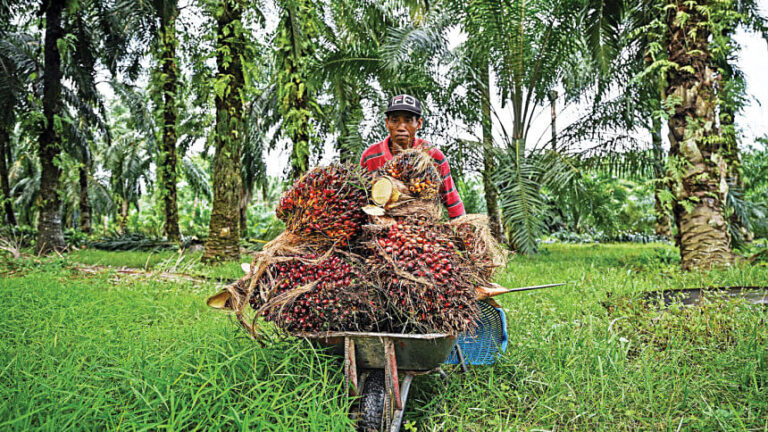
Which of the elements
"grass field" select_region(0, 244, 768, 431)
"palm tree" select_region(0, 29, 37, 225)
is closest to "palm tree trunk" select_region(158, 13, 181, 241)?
"palm tree" select_region(0, 29, 37, 225)

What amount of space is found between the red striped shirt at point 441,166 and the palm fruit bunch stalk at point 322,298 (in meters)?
0.71

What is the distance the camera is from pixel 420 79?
8.23m

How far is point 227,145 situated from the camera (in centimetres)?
676

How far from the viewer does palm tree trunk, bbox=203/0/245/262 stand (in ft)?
21.8

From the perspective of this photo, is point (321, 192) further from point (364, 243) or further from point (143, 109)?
point (143, 109)

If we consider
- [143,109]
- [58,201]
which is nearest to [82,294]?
[58,201]

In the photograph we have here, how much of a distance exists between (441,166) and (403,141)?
0.37 metres

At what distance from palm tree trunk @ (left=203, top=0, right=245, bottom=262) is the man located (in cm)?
481

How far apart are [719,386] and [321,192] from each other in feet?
7.04

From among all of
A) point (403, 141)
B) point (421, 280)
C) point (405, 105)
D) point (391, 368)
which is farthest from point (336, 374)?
point (405, 105)

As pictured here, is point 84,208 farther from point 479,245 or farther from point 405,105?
point 479,245

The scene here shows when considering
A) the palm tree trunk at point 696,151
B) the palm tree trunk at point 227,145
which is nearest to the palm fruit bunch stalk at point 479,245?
the palm tree trunk at point 696,151

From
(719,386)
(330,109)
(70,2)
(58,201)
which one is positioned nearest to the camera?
(719,386)

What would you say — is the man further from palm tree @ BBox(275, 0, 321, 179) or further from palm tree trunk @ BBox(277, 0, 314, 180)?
palm tree trunk @ BBox(277, 0, 314, 180)
